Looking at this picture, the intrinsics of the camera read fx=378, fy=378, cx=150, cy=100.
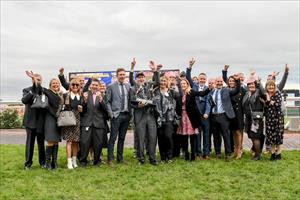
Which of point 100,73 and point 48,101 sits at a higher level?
point 100,73

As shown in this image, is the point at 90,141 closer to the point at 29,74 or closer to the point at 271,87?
the point at 29,74

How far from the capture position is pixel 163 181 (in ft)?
23.2

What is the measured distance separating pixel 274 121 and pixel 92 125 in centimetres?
434

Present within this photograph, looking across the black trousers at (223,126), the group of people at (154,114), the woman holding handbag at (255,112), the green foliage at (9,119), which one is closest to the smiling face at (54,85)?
the group of people at (154,114)

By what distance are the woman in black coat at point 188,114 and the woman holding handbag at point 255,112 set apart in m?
1.22

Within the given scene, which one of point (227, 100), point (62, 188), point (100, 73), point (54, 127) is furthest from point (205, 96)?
point (100, 73)

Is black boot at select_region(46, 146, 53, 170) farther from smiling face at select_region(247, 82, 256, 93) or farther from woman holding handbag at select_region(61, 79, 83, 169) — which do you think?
smiling face at select_region(247, 82, 256, 93)

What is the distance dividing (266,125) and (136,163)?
10.8ft

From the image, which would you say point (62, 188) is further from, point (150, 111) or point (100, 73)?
point (100, 73)

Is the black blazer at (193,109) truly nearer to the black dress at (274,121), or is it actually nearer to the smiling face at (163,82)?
the smiling face at (163,82)

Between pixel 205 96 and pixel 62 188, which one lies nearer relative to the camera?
pixel 62 188

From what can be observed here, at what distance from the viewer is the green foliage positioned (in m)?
22.5

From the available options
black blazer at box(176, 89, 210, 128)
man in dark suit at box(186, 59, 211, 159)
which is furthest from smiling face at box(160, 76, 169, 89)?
man in dark suit at box(186, 59, 211, 159)

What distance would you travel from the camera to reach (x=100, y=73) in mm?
24516
